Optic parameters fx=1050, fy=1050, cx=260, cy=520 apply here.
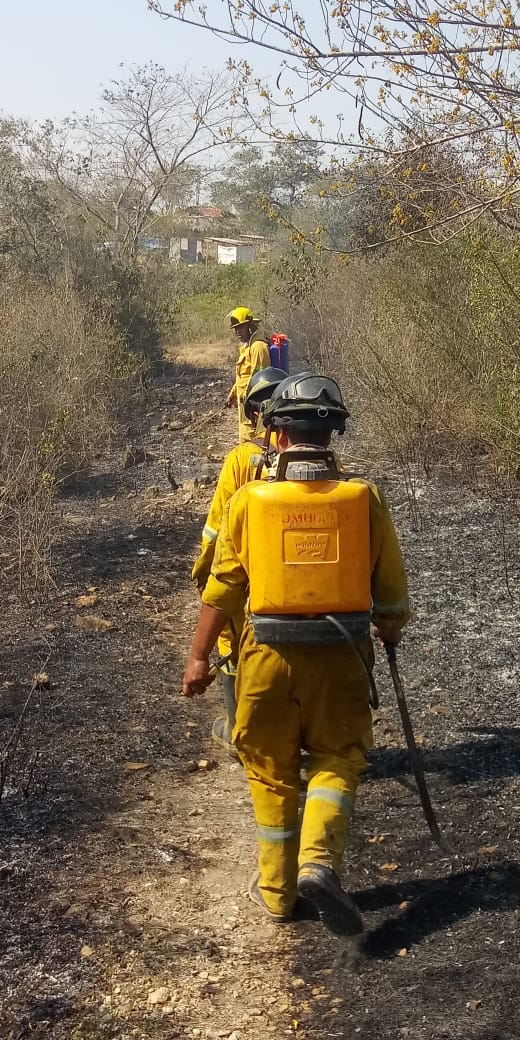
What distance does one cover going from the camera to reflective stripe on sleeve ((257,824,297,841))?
3396 mm

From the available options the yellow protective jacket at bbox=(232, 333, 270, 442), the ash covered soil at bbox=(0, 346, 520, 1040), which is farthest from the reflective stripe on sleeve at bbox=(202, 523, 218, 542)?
the yellow protective jacket at bbox=(232, 333, 270, 442)

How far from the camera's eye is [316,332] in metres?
18.1

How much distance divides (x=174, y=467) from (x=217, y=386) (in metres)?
7.45

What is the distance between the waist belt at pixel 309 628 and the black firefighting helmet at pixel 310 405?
592 mm

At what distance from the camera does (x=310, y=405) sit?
10.8 ft

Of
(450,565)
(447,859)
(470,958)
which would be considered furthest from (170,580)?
(470,958)

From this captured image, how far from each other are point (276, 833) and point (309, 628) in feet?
2.35

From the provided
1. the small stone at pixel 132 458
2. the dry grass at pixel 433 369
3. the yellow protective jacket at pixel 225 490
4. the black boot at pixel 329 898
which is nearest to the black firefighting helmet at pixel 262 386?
the yellow protective jacket at pixel 225 490

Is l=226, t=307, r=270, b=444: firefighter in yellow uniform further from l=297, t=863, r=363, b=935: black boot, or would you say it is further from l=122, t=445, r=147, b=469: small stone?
l=297, t=863, r=363, b=935: black boot

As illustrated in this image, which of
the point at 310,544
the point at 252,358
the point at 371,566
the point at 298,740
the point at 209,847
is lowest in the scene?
the point at 209,847

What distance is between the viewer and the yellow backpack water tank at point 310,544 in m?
3.16

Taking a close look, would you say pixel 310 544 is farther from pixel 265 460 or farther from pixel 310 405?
pixel 265 460

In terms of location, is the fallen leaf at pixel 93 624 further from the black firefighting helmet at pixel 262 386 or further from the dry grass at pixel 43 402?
the black firefighting helmet at pixel 262 386

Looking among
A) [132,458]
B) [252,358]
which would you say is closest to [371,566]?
[252,358]
